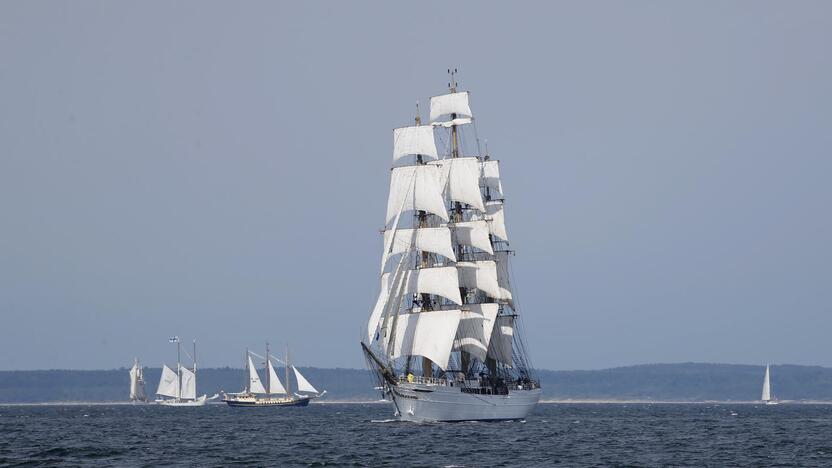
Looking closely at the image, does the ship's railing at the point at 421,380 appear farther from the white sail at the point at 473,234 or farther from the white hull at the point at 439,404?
the white sail at the point at 473,234

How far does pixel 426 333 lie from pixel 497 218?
23.6 meters

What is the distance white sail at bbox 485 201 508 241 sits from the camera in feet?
444

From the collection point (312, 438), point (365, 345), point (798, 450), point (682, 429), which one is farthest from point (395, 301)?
point (798, 450)

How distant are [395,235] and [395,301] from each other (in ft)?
20.8

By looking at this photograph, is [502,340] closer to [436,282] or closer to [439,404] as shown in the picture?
[436,282]

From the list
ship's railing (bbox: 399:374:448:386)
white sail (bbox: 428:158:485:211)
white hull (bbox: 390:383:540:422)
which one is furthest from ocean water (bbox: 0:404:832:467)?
white sail (bbox: 428:158:485:211)

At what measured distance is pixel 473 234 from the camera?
124 metres

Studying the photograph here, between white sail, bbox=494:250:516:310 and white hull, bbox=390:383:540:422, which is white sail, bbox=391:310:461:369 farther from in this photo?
white sail, bbox=494:250:516:310

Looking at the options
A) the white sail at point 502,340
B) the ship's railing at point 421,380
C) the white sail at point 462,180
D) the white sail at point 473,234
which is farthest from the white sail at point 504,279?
the ship's railing at point 421,380

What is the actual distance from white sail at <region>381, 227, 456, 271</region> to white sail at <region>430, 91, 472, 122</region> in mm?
13799

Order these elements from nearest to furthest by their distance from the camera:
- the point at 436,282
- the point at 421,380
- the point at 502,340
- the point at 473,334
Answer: the point at 421,380 → the point at 436,282 → the point at 473,334 → the point at 502,340

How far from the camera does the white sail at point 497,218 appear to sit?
135250mm

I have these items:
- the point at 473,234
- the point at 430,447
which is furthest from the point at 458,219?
the point at 430,447

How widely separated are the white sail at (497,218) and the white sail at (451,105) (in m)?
13.2
